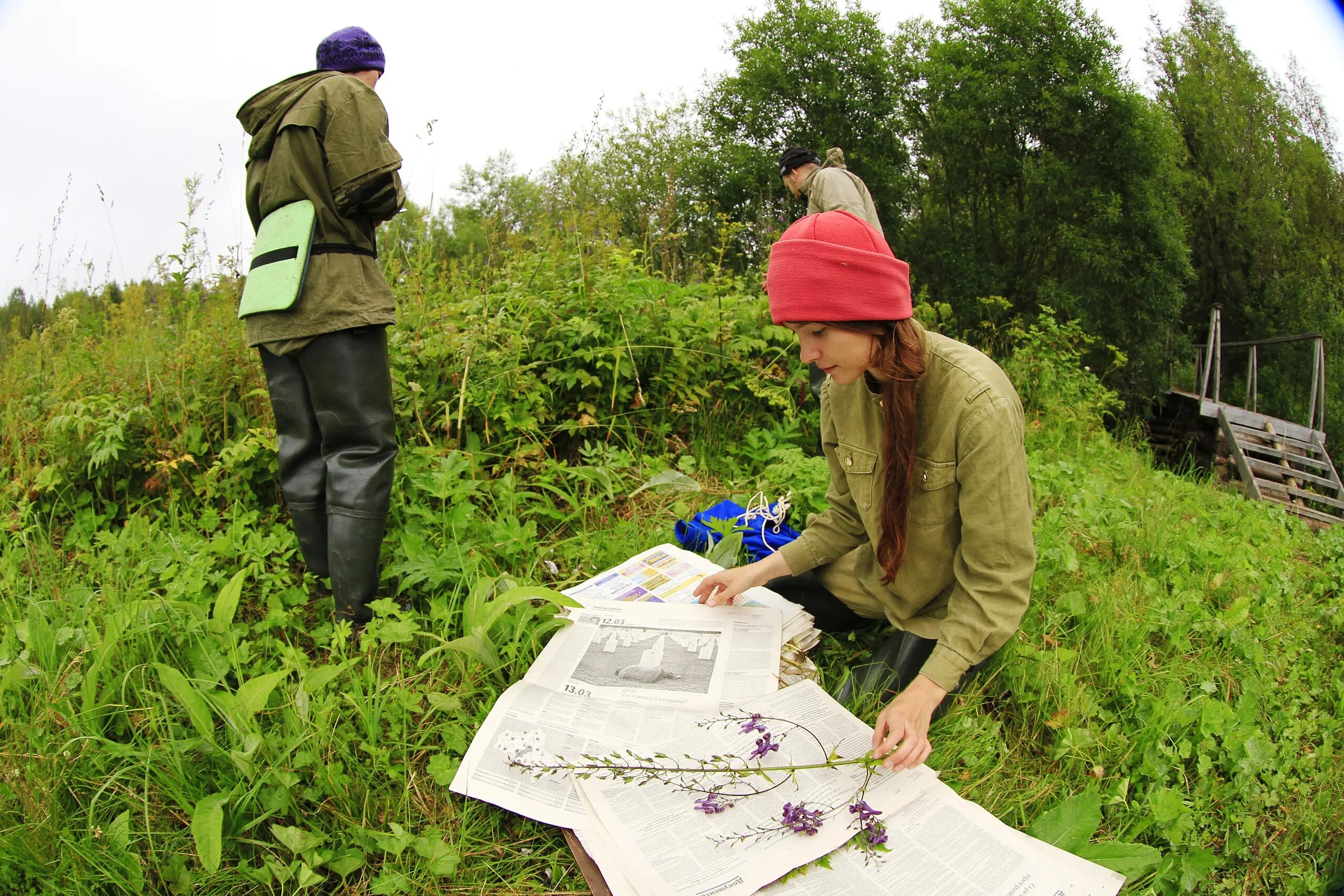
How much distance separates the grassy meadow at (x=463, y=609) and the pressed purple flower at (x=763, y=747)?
0.40 metres

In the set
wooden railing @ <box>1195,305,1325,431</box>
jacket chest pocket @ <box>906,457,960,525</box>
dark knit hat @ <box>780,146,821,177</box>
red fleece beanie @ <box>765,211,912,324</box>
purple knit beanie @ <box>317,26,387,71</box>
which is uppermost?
dark knit hat @ <box>780,146,821,177</box>

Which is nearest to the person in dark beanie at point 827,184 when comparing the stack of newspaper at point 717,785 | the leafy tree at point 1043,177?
the stack of newspaper at point 717,785

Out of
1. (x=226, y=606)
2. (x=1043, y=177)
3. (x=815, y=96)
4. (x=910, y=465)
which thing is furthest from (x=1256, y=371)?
(x=226, y=606)

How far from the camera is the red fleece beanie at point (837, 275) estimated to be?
1.56 metres

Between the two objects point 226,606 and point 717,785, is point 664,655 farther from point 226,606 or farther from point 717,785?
point 226,606

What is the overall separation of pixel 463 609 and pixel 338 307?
95 cm

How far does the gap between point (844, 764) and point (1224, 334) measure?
994 inches

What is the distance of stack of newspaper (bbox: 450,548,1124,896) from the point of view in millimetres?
1426

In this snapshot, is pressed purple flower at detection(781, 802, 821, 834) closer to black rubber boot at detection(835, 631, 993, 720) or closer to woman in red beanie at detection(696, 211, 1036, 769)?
woman in red beanie at detection(696, 211, 1036, 769)

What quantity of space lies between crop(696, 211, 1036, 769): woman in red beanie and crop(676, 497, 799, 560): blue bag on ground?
Result: 0.58 metres

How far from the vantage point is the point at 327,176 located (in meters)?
2.15

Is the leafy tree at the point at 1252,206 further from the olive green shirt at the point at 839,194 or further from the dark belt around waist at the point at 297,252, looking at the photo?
the dark belt around waist at the point at 297,252

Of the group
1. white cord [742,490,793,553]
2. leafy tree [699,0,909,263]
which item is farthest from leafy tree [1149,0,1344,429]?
white cord [742,490,793,553]

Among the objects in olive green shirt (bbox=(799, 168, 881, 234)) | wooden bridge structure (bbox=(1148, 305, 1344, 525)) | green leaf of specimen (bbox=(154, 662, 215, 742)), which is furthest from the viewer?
wooden bridge structure (bbox=(1148, 305, 1344, 525))
